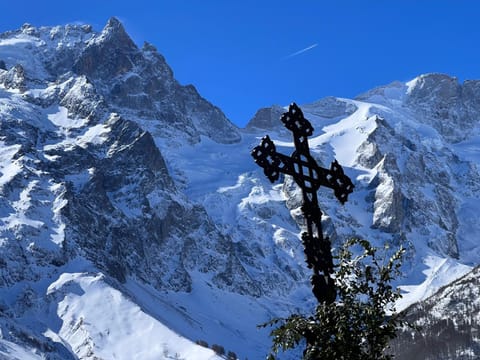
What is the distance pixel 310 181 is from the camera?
45.1 ft

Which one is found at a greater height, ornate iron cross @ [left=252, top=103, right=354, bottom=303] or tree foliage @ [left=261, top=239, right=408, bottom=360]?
ornate iron cross @ [left=252, top=103, right=354, bottom=303]

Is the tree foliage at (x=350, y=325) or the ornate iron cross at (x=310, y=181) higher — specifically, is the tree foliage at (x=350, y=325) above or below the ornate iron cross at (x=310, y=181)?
below

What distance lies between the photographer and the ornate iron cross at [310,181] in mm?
12891

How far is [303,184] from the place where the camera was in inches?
516

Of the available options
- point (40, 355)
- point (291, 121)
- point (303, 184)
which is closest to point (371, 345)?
point (303, 184)

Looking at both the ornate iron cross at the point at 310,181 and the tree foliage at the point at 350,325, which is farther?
the ornate iron cross at the point at 310,181

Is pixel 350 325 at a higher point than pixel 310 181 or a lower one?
lower

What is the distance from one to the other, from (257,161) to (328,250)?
5.85 feet

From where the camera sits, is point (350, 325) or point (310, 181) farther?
point (310, 181)

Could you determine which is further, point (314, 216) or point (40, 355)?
point (40, 355)

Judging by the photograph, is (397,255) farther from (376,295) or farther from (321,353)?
(321,353)

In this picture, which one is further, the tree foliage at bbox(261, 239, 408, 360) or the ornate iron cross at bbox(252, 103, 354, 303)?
the ornate iron cross at bbox(252, 103, 354, 303)

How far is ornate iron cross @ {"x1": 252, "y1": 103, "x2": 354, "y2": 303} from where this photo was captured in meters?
12.9

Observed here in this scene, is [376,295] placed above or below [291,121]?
below
